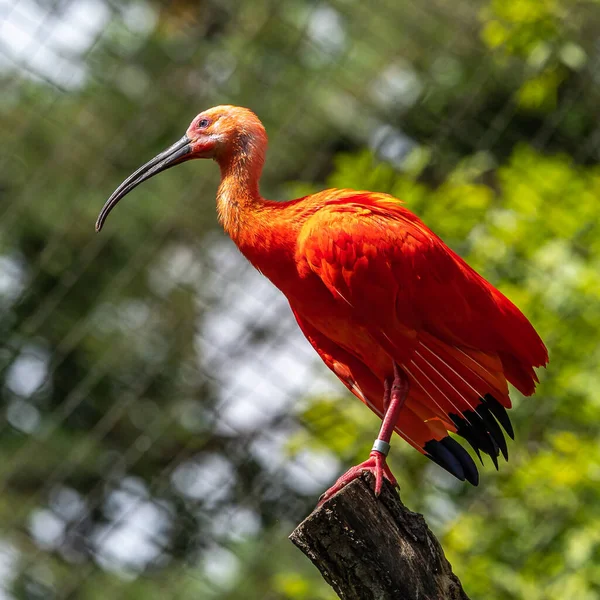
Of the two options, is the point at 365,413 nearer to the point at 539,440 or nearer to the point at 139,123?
the point at 539,440

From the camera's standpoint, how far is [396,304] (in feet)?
10.0

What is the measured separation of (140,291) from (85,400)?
0.59 metres

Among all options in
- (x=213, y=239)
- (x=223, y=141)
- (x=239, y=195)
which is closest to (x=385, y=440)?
(x=239, y=195)

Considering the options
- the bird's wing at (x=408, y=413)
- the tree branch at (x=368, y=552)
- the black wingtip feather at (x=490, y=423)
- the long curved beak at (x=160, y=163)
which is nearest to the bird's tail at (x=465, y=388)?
the black wingtip feather at (x=490, y=423)

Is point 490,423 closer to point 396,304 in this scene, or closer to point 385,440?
point 385,440

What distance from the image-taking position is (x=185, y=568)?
210 inches

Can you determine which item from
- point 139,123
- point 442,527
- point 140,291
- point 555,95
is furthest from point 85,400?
point 555,95

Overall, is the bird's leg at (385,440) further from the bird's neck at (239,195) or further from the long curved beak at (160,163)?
the long curved beak at (160,163)

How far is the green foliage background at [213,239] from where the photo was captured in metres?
4.71

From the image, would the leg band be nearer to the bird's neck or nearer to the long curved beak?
the bird's neck

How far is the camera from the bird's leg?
281cm

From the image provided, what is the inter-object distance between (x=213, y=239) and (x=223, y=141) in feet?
6.74

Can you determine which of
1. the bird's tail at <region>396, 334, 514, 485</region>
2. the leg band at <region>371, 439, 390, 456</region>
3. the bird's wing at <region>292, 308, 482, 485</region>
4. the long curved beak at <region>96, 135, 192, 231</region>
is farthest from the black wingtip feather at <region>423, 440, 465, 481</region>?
the long curved beak at <region>96, 135, 192, 231</region>

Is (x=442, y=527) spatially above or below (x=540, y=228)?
below
